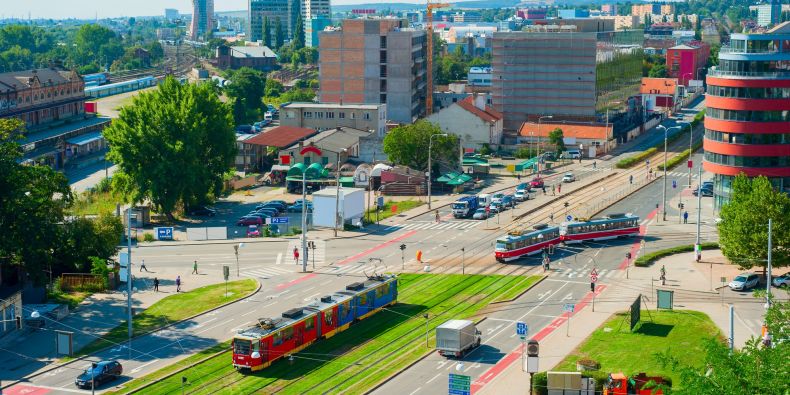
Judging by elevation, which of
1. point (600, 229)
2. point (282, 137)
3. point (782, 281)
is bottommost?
point (782, 281)

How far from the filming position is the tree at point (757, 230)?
90.8 meters

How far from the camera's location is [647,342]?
7575 centimetres

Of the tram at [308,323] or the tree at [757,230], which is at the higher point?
the tree at [757,230]

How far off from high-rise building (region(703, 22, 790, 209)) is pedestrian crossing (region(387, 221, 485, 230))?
2784 cm

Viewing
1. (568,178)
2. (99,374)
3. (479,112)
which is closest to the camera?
(99,374)

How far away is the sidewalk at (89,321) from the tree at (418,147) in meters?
55.6

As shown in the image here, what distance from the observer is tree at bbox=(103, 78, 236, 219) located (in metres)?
125

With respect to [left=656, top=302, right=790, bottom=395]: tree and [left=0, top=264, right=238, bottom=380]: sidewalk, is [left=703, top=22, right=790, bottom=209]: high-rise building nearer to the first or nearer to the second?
[left=0, top=264, right=238, bottom=380]: sidewalk

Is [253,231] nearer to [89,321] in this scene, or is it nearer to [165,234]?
[165,234]

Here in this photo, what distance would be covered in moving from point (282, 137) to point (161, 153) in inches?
1765

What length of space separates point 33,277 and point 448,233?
153 ft

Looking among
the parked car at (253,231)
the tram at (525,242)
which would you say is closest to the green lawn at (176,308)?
the parked car at (253,231)

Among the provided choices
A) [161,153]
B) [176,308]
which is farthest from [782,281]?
[161,153]

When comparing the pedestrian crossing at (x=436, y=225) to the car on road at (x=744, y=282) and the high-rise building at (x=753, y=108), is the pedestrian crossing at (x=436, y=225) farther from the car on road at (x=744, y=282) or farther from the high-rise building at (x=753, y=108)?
the car on road at (x=744, y=282)
